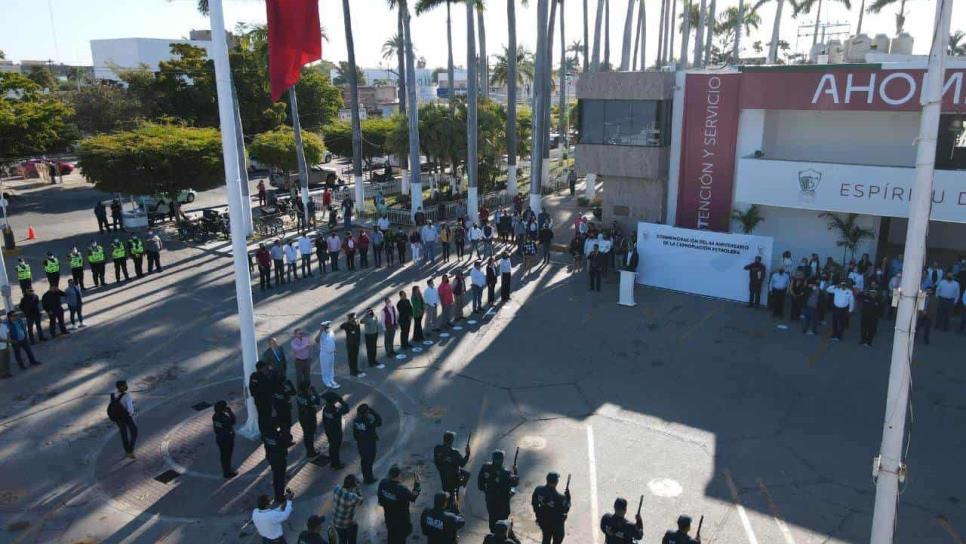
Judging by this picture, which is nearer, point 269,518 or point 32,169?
point 269,518

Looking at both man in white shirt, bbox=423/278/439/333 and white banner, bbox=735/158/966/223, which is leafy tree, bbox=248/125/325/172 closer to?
man in white shirt, bbox=423/278/439/333

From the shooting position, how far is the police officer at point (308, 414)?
1075cm

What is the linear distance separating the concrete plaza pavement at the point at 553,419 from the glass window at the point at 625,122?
629cm

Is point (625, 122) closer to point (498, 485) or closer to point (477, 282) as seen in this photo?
point (477, 282)

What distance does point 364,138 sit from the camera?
4481 centimetres

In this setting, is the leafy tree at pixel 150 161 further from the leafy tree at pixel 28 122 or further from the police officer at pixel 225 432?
the police officer at pixel 225 432

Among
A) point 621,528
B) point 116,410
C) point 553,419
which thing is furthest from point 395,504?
point 116,410

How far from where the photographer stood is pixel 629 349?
15.9 metres

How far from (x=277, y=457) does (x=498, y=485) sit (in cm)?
335

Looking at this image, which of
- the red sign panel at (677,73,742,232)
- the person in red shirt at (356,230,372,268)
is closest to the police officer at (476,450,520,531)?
the person in red shirt at (356,230,372,268)

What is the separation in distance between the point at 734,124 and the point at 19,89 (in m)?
43.3

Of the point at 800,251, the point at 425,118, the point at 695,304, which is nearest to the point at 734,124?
the point at 800,251

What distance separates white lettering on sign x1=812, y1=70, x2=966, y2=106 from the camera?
690 inches

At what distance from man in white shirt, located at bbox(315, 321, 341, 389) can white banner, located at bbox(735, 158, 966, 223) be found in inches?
529
